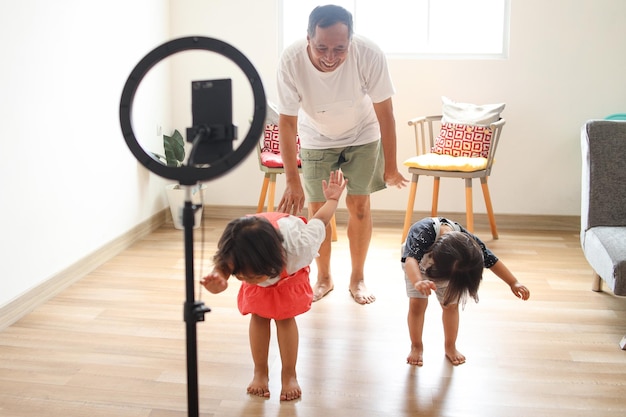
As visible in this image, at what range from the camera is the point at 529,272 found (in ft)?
10.3

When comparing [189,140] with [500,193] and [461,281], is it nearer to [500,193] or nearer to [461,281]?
[461,281]

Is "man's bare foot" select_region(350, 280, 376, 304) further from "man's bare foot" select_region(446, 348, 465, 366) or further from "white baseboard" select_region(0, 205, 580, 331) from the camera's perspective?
"white baseboard" select_region(0, 205, 580, 331)

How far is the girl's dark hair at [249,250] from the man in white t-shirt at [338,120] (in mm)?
563

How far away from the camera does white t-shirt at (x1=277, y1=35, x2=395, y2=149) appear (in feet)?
7.55

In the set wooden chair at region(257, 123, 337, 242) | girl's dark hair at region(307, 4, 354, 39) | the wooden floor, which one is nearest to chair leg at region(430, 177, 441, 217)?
wooden chair at region(257, 123, 337, 242)

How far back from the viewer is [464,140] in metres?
3.65

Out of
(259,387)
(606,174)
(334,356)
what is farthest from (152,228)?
(606,174)

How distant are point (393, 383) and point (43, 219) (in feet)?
5.06

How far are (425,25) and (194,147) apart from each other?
3.28m

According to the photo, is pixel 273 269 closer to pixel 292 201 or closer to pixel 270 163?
pixel 292 201

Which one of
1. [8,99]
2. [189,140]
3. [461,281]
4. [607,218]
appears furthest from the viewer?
[607,218]

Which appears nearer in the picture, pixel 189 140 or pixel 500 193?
pixel 189 140

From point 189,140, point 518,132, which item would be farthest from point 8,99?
point 518,132

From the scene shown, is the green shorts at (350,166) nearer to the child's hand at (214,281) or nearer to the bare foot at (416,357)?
the bare foot at (416,357)
